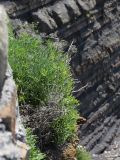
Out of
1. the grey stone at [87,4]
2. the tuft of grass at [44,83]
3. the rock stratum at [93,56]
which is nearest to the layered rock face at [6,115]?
the tuft of grass at [44,83]

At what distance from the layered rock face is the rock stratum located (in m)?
5.75

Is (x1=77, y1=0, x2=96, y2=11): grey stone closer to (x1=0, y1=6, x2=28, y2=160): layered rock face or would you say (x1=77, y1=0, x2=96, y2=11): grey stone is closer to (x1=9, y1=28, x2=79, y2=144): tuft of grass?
(x1=9, y1=28, x2=79, y2=144): tuft of grass

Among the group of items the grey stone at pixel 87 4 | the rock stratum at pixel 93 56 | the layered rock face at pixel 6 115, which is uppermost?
the layered rock face at pixel 6 115

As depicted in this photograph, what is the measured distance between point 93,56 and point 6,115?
8.05 metres

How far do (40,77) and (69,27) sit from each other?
4216mm

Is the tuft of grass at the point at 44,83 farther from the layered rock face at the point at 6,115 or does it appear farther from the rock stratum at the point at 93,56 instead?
the rock stratum at the point at 93,56

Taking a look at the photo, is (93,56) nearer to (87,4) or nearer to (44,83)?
(87,4)

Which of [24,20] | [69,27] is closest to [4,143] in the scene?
[24,20]

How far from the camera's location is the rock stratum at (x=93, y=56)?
33.5 ft

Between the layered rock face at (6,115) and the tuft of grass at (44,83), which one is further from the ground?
the layered rock face at (6,115)

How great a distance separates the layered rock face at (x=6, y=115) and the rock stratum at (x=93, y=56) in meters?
5.75

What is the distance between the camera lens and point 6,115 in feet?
12.0

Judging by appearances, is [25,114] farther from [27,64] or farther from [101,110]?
[101,110]

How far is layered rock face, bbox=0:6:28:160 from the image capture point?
139 inches
